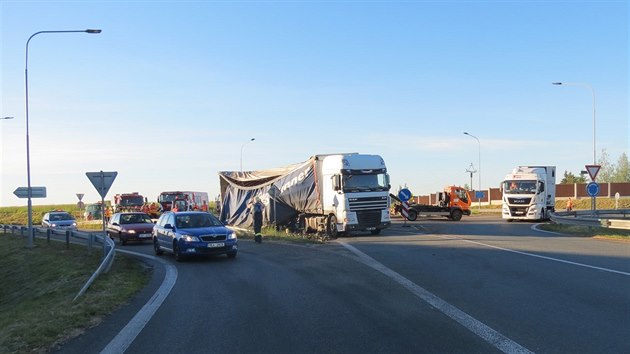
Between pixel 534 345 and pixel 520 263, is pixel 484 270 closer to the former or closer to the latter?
pixel 520 263

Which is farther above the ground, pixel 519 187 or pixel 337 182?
pixel 337 182

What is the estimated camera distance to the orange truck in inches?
1623

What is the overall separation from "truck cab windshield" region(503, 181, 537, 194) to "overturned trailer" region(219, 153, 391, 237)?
551 inches

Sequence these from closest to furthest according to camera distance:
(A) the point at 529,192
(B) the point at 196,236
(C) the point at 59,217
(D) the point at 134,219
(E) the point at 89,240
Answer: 1. (B) the point at 196,236
2. (E) the point at 89,240
3. (D) the point at 134,219
4. (A) the point at 529,192
5. (C) the point at 59,217

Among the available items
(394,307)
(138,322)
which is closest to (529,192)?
(394,307)

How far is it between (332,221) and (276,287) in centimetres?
1471

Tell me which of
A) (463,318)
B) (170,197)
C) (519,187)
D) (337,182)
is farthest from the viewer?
(170,197)

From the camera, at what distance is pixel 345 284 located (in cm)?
1173

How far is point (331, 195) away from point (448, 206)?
59.8 feet

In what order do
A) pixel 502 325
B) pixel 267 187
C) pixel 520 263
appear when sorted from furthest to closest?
pixel 267 187
pixel 520 263
pixel 502 325

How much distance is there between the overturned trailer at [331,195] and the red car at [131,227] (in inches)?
254

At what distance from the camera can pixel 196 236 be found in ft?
58.5

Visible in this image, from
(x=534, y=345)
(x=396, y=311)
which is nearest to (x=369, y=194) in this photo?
(x=396, y=311)

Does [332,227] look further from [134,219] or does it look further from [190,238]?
[134,219]
